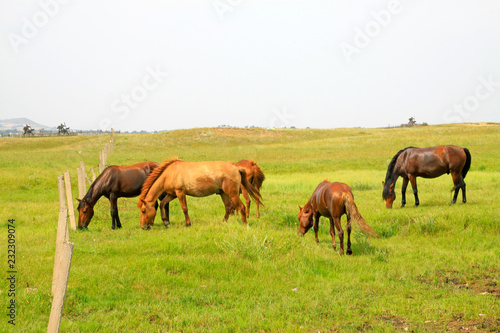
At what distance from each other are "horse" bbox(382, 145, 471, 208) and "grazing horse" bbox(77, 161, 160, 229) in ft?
29.8

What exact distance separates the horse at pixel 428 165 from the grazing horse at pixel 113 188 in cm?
907

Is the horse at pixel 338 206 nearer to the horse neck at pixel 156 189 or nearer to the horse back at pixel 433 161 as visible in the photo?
the horse neck at pixel 156 189

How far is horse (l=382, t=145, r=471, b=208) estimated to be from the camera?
15.5 metres

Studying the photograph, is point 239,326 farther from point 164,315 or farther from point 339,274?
point 339,274

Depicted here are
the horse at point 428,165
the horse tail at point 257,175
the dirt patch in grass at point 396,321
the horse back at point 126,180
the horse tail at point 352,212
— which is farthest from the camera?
the horse tail at point 257,175

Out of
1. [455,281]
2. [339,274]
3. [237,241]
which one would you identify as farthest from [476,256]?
[237,241]

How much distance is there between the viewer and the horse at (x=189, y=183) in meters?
12.7

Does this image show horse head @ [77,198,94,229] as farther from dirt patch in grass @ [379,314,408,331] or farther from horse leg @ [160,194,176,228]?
dirt patch in grass @ [379,314,408,331]

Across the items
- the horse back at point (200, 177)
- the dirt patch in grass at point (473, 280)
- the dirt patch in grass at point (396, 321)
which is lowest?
the dirt patch in grass at point (473, 280)

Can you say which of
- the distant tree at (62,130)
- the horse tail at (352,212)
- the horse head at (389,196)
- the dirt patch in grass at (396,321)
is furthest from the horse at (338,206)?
the distant tree at (62,130)

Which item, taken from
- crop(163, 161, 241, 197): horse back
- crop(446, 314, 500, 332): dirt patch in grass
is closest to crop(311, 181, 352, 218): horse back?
crop(163, 161, 241, 197): horse back

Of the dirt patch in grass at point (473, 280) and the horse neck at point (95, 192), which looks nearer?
the dirt patch in grass at point (473, 280)

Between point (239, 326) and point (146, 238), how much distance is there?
18.5ft

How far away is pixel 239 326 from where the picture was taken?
604cm
